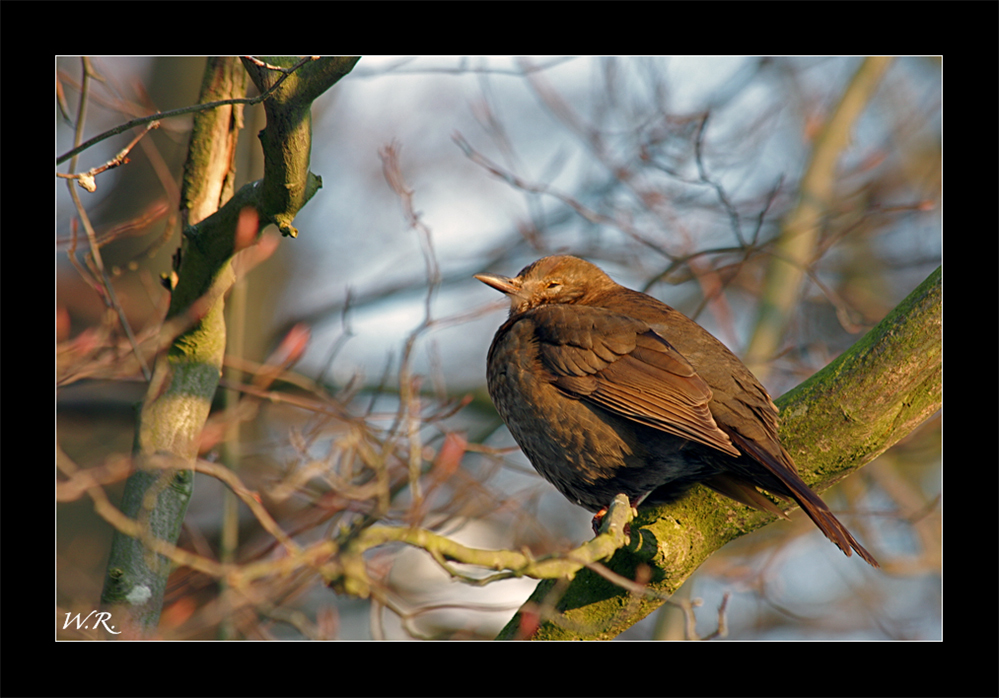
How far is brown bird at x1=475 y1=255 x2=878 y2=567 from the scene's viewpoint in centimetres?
320

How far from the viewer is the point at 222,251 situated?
11.0 feet

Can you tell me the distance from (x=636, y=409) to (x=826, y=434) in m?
0.83

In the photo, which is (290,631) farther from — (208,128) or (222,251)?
(208,128)

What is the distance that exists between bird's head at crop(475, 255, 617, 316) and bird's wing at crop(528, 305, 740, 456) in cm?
54

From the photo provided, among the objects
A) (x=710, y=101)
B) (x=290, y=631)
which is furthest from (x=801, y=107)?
(x=290, y=631)

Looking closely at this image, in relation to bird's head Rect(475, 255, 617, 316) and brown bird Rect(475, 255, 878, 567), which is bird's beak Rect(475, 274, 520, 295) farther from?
brown bird Rect(475, 255, 878, 567)

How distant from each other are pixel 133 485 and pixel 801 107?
5937mm

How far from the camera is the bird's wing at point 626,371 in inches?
126

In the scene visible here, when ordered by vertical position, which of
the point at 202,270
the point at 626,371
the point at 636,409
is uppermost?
the point at 202,270

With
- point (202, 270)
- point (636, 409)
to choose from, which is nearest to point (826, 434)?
point (636, 409)

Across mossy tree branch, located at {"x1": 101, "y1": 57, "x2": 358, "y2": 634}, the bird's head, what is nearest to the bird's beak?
the bird's head

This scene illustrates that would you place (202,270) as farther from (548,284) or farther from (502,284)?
(548,284)

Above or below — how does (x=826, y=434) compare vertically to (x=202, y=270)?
below

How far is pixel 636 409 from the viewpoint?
337cm
